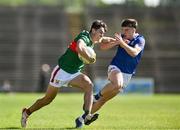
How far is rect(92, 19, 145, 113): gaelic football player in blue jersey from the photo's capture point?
1575 centimetres

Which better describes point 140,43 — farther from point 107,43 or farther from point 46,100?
point 46,100

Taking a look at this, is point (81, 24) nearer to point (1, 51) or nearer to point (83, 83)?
point (1, 51)

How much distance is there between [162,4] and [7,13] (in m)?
15.9

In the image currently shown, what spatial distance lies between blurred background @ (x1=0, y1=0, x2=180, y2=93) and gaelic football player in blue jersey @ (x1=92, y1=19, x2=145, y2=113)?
29483 mm

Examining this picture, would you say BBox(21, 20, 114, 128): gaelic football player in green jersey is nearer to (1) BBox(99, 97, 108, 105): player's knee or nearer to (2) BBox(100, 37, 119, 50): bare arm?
(2) BBox(100, 37, 119, 50): bare arm

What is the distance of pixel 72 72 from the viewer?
1522 centimetres

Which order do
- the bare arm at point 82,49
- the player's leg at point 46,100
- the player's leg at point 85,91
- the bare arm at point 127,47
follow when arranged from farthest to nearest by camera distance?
the bare arm at point 127,47, the player's leg at point 46,100, the player's leg at point 85,91, the bare arm at point 82,49

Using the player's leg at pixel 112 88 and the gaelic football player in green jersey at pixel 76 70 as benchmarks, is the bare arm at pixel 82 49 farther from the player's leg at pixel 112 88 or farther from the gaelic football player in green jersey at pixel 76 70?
the player's leg at pixel 112 88

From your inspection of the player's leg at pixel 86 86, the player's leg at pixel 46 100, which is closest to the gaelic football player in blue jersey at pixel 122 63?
the player's leg at pixel 86 86

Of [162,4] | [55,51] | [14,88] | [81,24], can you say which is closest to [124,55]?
[14,88]

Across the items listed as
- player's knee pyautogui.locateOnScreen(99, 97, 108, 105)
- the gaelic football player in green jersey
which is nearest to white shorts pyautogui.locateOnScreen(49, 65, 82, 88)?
the gaelic football player in green jersey

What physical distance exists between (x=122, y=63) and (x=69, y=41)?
41.8 m

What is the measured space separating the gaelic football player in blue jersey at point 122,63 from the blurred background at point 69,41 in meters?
29.5

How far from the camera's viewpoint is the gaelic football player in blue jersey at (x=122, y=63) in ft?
51.7
